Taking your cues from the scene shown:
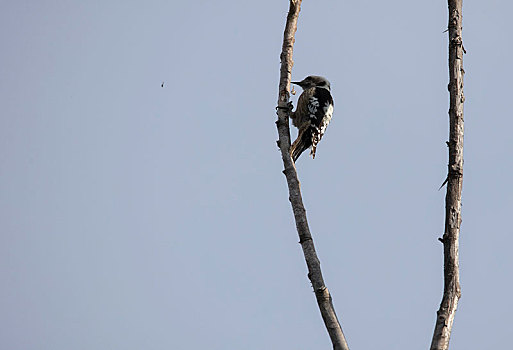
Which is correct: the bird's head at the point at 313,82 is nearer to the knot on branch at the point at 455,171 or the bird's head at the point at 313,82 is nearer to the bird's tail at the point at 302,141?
the bird's tail at the point at 302,141

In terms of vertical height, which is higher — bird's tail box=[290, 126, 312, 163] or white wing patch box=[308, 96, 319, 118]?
white wing patch box=[308, 96, 319, 118]

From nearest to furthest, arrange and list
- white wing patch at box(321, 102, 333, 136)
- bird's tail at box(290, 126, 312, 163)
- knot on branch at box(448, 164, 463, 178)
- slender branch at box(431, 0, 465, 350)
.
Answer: slender branch at box(431, 0, 465, 350) < knot on branch at box(448, 164, 463, 178) < bird's tail at box(290, 126, 312, 163) < white wing patch at box(321, 102, 333, 136)

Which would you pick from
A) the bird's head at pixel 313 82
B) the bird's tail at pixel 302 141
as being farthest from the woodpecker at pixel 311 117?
the bird's head at pixel 313 82

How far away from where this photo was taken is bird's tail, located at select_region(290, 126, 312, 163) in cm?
837

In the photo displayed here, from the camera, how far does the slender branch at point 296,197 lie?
14.5 ft

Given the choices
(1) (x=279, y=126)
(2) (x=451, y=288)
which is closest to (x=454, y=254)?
(2) (x=451, y=288)

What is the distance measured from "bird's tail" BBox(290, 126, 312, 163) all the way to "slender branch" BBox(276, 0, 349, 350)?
2.61 metres

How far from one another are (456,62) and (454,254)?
1.41 m

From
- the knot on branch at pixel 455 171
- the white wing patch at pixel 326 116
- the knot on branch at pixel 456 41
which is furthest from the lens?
the white wing patch at pixel 326 116

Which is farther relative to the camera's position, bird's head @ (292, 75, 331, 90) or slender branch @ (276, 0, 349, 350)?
bird's head @ (292, 75, 331, 90)

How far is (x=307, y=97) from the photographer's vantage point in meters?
8.73

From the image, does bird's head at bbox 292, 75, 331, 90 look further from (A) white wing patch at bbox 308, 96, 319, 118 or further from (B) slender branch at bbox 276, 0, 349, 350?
(B) slender branch at bbox 276, 0, 349, 350

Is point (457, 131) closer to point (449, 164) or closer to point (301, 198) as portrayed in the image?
point (449, 164)

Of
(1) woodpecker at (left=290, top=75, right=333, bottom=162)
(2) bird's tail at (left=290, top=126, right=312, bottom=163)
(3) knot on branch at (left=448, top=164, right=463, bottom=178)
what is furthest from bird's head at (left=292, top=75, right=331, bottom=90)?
(3) knot on branch at (left=448, top=164, right=463, bottom=178)
